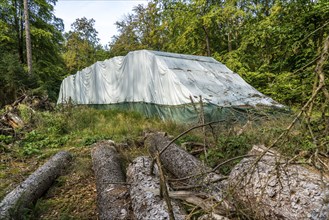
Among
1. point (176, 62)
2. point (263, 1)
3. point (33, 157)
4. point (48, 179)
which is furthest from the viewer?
point (263, 1)

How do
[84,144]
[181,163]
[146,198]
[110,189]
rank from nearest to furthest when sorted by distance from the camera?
1. [146,198]
2. [110,189]
3. [181,163]
4. [84,144]

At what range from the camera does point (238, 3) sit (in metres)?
13.6

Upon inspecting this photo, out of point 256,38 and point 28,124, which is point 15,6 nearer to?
point 28,124

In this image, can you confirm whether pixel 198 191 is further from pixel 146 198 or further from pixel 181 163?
pixel 181 163

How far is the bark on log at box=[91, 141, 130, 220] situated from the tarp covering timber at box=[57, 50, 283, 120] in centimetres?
313

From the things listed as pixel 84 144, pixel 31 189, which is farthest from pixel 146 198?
pixel 84 144

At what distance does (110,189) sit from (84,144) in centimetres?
298

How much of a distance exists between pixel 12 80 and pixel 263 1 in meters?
14.5

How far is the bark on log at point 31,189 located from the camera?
8.00 feet

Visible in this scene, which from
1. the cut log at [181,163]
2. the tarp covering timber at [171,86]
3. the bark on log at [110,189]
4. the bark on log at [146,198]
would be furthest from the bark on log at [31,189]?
the tarp covering timber at [171,86]

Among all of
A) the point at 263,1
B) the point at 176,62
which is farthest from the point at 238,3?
the point at 176,62

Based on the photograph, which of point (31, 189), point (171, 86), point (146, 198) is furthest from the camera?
point (171, 86)

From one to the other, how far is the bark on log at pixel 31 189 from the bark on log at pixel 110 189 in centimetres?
66

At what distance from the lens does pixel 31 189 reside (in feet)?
10.0
